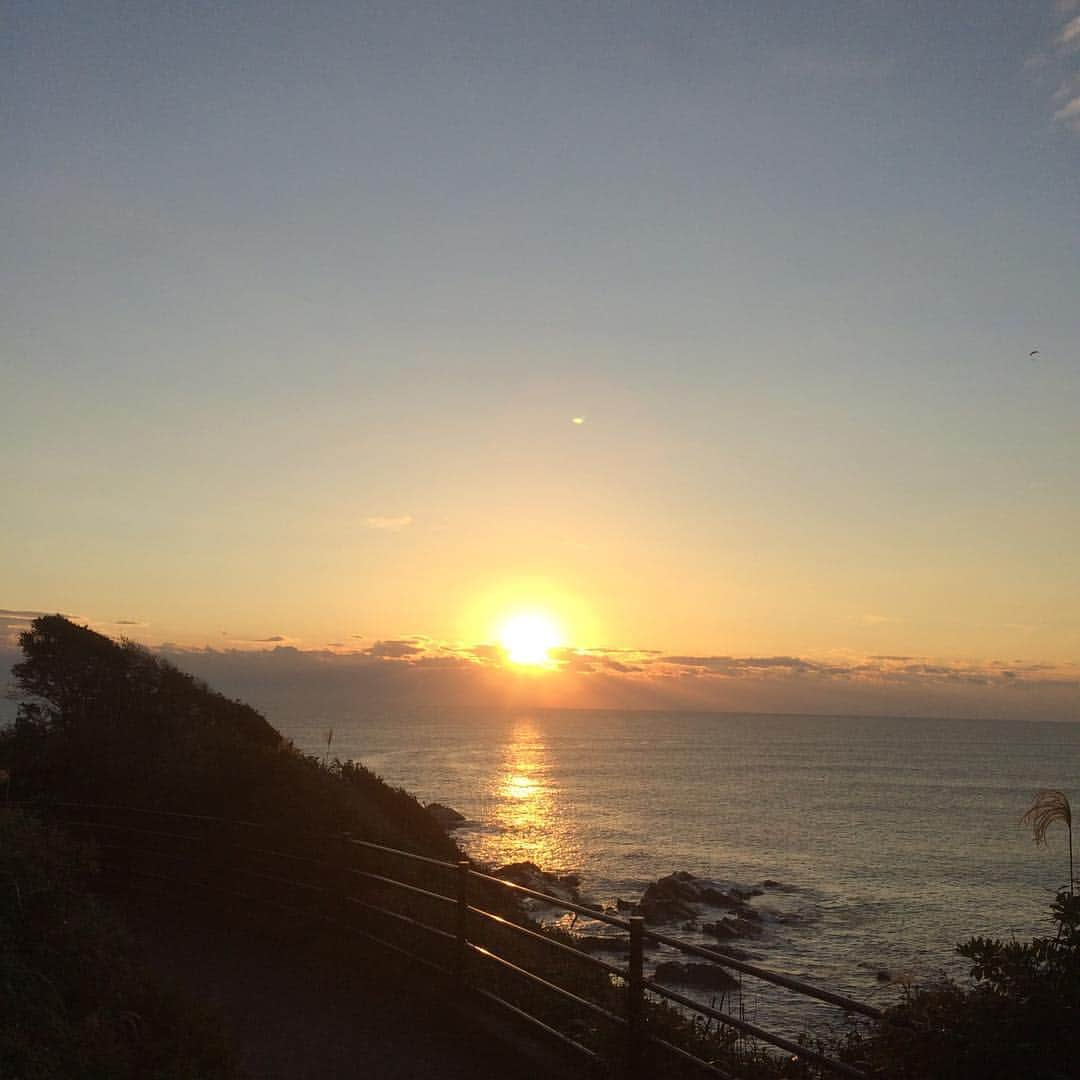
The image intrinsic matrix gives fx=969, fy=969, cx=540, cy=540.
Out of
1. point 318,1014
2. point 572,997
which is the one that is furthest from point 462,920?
point 572,997

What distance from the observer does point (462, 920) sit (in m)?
8.87

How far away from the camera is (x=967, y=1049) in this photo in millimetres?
5281

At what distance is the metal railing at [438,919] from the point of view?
6.62 meters

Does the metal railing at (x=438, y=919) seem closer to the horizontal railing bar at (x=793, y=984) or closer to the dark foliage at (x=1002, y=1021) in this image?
the horizontal railing bar at (x=793, y=984)

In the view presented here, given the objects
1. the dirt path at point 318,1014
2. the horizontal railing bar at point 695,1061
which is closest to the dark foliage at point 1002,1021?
the horizontal railing bar at point 695,1061

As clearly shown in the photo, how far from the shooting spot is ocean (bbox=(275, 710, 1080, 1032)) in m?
37.6

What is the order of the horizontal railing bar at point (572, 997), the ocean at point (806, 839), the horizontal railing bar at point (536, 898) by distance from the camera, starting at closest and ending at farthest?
the horizontal railing bar at point (536, 898)
the horizontal railing bar at point (572, 997)
the ocean at point (806, 839)

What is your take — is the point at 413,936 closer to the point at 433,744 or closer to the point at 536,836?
the point at 536,836

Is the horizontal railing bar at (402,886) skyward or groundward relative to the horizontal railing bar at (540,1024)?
skyward

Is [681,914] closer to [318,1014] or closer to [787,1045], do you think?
[318,1014]

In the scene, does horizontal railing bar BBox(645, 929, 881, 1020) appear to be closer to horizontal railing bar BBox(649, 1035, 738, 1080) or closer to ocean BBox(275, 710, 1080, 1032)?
horizontal railing bar BBox(649, 1035, 738, 1080)

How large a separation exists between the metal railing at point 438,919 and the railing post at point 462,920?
0.5 inches

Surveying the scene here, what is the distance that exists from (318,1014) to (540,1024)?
2176 millimetres

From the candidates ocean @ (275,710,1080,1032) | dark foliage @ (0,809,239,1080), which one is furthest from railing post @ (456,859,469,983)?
ocean @ (275,710,1080,1032)
